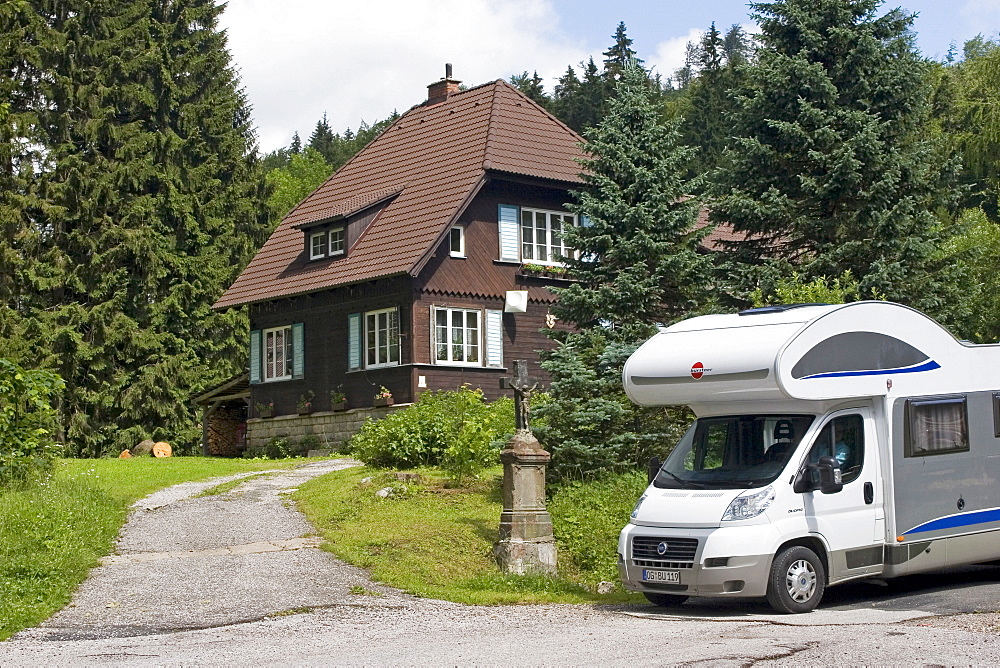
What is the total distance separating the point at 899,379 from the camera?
42.6 ft

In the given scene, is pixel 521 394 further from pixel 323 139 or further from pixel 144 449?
pixel 323 139

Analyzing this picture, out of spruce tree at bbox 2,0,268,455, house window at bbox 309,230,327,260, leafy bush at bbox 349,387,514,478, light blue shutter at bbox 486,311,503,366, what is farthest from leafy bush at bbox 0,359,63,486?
spruce tree at bbox 2,0,268,455

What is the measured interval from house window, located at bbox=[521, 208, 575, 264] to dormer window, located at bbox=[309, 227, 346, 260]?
4719 millimetres

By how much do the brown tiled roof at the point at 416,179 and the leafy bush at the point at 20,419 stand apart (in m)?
11.1

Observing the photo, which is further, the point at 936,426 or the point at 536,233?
the point at 536,233

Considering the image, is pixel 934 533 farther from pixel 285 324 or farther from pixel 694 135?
pixel 694 135

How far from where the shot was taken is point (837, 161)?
72.0 ft

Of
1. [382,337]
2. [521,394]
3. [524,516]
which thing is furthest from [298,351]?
[524,516]

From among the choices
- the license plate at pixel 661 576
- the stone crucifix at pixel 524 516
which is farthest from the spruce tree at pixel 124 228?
the license plate at pixel 661 576

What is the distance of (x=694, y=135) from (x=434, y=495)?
150 feet

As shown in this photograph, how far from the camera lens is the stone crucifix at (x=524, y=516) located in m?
14.9

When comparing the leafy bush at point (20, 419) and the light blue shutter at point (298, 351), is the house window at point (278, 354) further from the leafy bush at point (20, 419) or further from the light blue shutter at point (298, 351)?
the leafy bush at point (20, 419)

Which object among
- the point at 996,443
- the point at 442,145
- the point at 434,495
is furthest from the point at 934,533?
the point at 442,145

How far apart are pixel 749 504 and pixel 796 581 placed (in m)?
0.85
